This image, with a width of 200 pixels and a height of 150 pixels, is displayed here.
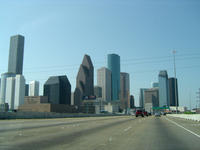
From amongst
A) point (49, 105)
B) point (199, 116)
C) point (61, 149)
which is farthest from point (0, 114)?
point (49, 105)

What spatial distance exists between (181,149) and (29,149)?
20.9 ft

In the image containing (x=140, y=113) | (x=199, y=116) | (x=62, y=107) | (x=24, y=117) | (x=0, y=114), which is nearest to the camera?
(x=199, y=116)

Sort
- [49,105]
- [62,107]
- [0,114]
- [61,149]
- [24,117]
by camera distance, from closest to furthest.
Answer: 1. [61,149]
2. [0,114]
3. [24,117]
4. [49,105]
5. [62,107]

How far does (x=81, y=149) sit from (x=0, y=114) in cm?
3797

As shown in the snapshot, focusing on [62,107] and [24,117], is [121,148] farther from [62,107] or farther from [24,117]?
[62,107]

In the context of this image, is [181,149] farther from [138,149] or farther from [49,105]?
[49,105]

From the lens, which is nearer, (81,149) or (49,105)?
(81,149)

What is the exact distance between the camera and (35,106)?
185000mm

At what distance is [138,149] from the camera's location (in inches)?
388

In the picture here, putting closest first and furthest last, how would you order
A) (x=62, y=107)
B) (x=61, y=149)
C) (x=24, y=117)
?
(x=61, y=149) < (x=24, y=117) < (x=62, y=107)

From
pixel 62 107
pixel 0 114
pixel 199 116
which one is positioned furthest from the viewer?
pixel 62 107

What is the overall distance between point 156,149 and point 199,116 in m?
32.3

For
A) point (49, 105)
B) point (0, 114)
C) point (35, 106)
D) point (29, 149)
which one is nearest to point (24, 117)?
point (0, 114)

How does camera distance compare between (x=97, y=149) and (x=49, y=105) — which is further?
(x=49, y=105)
